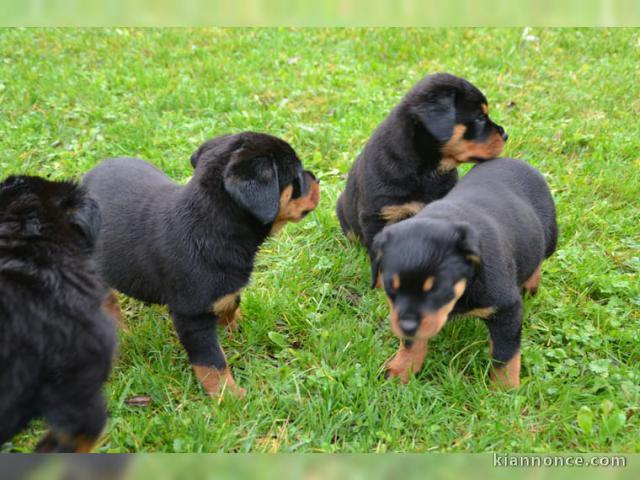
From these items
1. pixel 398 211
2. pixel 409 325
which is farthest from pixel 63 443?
pixel 398 211

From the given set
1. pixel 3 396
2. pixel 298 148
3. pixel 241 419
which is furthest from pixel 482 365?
pixel 298 148

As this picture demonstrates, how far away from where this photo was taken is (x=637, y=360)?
116 inches

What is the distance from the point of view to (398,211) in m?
3.47

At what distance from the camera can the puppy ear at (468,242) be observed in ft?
7.79

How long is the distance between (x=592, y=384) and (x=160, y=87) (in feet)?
14.9

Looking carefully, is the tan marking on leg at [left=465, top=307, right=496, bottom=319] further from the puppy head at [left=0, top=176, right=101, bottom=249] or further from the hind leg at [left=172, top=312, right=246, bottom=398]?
the puppy head at [left=0, top=176, right=101, bottom=249]

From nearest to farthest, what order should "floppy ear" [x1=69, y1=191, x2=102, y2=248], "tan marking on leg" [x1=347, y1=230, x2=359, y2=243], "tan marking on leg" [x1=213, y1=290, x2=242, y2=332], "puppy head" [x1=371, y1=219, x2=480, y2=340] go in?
"floppy ear" [x1=69, y1=191, x2=102, y2=248]
"puppy head" [x1=371, y1=219, x2=480, y2=340]
"tan marking on leg" [x1=213, y1=290, x2=242, y2=332]
"tan marking on leg" [x1=347, y1=230, x2=359, y2=243]

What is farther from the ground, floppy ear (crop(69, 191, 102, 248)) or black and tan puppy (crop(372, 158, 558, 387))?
floppy ear (crop(69, 191, 102, 248))

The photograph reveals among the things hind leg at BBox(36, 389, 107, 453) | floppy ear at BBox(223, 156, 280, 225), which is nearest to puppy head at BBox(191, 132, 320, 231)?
floppy ear at BBox(223, 156, 280, 225)

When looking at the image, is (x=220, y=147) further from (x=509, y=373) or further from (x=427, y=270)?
(x=509, y=373)

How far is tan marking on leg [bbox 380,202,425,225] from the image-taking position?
3.45 meters

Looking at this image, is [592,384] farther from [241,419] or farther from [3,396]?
[3,396]

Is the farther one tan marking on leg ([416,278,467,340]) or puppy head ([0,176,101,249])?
tan marking on leg ([416,278,467,340])

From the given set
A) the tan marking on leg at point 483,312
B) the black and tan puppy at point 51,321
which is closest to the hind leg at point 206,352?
the black and tan puppy at point 51,321
